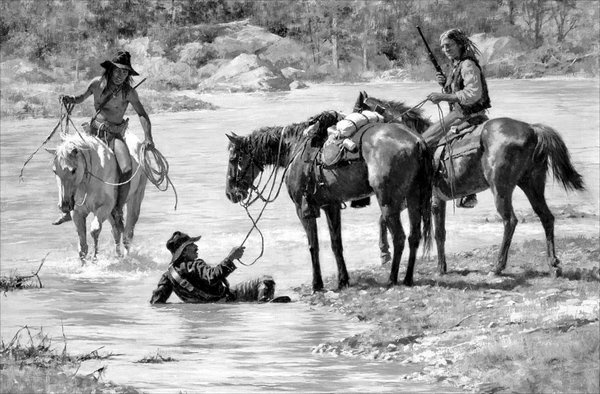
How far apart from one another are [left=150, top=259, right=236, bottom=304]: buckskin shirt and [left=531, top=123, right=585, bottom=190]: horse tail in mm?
3126

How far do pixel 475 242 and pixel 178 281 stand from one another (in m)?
4.71

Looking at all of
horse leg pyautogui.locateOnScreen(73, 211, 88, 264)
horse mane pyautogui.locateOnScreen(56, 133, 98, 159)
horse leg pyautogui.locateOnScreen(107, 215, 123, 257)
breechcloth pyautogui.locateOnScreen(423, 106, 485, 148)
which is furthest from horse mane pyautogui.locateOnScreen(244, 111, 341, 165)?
horse leg pyautogui.locateOnScreen(107, 215, 123, 257)

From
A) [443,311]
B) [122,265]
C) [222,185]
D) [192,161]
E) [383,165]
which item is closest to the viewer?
[443,311]

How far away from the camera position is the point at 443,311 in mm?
13648

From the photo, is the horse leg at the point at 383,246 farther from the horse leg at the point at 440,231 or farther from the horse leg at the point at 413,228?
the horse leg at the point at 413,228

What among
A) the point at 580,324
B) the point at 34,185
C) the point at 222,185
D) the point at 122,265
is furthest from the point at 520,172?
the point at 34,185

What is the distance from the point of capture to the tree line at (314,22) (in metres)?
28.2

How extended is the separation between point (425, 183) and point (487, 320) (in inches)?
81.3

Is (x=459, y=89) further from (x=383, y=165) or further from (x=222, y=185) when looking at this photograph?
(x=222, y=185)

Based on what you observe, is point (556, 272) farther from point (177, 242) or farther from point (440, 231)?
point (177, 242)

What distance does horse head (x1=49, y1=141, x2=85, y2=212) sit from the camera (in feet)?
55.2

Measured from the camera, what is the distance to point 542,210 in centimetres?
1503

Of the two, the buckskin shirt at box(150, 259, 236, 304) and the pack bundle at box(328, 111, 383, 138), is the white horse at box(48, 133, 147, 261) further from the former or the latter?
the pack bundle at box(328, 111, 383, 138)

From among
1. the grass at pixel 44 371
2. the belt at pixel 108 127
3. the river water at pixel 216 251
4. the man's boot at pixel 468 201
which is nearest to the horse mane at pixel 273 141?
the river water at pixel 216 251
